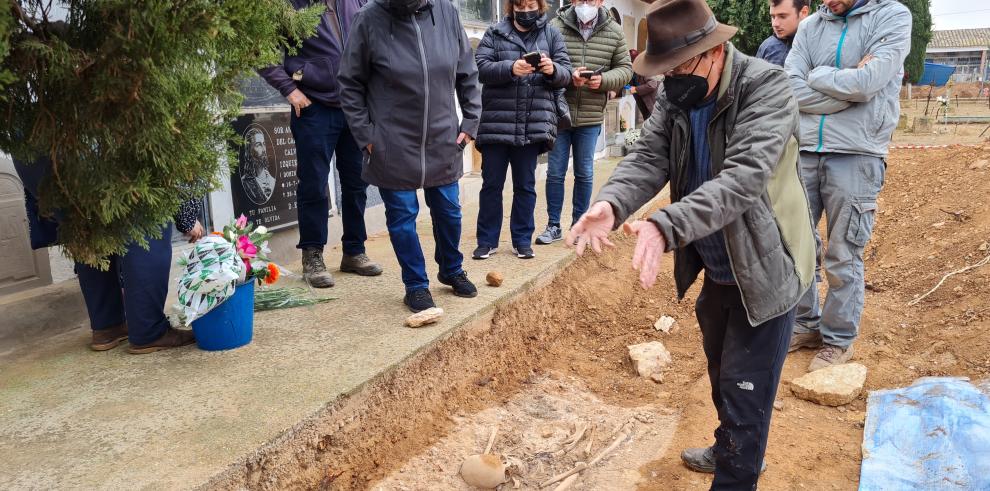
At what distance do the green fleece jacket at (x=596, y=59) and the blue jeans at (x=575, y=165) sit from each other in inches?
4.7

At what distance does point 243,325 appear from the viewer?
356 cm

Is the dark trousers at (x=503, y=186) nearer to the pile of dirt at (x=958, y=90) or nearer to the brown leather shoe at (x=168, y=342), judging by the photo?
the brown leather shoe at (x=168, y=342)

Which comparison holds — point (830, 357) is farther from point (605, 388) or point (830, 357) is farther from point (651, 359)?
point (605, 388)

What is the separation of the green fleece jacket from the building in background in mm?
45090

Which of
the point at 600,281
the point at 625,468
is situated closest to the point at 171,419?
the point at 625,468

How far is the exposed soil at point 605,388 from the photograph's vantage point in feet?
10.4

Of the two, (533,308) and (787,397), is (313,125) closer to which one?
(533,308)

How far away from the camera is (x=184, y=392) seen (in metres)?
3.07

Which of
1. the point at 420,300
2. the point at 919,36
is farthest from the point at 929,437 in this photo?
the point at 919,36

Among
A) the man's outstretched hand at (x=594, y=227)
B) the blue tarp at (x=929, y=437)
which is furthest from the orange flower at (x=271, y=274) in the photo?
the blue tarp at (x=929, y=437)

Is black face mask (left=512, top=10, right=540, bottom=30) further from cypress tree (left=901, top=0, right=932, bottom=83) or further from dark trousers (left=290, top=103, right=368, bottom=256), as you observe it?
cypress tree (left=901, top=0, right=932, bottom=83)

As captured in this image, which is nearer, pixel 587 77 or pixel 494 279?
pixel 494 279

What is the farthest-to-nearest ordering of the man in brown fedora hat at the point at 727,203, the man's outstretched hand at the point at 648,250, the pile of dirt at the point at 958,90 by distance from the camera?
the pile of dirt at the point at 958,90 < the man in brown fedora hat at the point at 727,203 < the man's outstretched hand at the point at 648,250

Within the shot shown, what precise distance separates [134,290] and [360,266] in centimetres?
167
